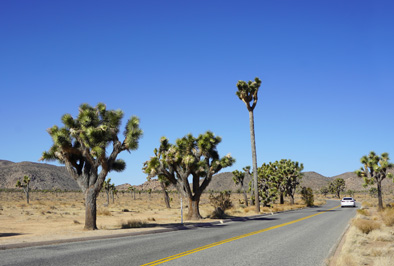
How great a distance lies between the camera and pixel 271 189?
2044 inches

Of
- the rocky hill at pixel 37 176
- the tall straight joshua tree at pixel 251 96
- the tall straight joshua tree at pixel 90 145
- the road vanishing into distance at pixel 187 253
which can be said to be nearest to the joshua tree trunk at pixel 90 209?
the tall straight joshua tree at pixel 90 145

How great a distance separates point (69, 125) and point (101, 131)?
1992 millimetres

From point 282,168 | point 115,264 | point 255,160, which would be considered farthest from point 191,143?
point 282,168

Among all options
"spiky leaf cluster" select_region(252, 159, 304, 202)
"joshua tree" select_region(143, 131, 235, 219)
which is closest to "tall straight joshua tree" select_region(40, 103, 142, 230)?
"joshua tree" select_region(143, 131, 235, 219)

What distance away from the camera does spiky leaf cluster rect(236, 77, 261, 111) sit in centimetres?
3731

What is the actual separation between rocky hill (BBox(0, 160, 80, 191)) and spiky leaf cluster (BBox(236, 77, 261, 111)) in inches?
4729

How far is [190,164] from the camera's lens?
2570cm

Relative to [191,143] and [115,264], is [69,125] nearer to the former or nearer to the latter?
[191,143]

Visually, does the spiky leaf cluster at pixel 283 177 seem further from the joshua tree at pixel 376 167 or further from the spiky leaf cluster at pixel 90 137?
the spiky leaf cluster at pixel 90 137

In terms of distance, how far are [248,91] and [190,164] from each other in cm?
1505

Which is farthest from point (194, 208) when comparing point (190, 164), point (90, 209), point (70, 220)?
point (70, 220)

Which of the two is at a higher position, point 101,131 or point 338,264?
point 101,131

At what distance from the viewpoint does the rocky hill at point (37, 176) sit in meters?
137

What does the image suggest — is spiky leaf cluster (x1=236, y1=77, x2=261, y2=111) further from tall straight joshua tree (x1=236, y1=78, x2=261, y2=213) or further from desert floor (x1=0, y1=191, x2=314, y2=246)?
desert floor (x1=0, y1=191, x2=314, y2=246)
